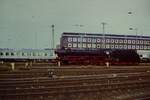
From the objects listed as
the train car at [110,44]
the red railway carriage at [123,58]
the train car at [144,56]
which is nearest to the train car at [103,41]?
the train car at [110,44]

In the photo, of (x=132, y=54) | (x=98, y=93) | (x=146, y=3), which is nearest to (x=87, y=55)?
(x=132, y=54)

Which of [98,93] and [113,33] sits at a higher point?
[113,33]

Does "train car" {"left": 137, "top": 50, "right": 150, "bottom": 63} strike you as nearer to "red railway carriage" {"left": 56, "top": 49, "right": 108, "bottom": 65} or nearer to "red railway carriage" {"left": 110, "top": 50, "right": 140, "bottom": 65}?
"red railway carriage" {"left": 110, "top": 50, "right": 140, "bottom": 65}

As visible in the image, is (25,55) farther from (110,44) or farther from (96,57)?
(96,57)

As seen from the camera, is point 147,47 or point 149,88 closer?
point 149,88

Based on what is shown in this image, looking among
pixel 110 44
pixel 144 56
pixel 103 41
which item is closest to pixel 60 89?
pixel 144 56

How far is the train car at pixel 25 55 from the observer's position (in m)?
45.7

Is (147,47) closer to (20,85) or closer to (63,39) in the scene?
(63,39)

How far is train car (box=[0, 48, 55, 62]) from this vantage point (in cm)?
4569

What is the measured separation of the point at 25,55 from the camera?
1850 inches

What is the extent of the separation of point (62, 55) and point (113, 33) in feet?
69.1

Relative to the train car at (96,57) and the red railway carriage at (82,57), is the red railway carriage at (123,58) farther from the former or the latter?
the red railway carriage at (82,57)

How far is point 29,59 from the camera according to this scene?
46656mm

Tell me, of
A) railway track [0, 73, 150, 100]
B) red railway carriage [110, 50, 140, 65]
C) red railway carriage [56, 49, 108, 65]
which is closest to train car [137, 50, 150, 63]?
red railway carriage [110, 50, 140, 65]
